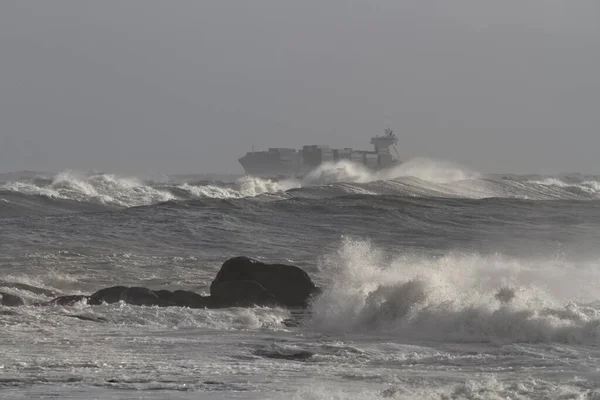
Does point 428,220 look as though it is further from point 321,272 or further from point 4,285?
point 4,285

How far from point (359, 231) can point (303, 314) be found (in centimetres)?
1478

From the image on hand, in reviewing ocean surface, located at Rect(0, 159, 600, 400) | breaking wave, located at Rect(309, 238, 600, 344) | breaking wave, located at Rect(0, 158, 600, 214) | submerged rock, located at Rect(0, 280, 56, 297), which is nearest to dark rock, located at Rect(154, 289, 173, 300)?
ocean surface, located at Rect(0, 159, 600, 400)

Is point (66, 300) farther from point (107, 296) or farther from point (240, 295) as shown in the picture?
point (240, 295)

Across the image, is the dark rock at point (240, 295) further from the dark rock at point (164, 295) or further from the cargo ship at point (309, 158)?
the cargo ship at point (309, 158)

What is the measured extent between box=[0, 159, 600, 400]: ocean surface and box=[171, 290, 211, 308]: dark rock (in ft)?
1.74

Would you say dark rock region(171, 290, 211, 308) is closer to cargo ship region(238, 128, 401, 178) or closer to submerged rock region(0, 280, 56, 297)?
submerged rock region(0, 280, 56, 297)

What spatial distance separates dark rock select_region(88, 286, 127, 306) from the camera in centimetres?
1428

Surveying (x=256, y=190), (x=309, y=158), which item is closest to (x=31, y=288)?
(x=256, y=190)

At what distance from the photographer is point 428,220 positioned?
33.4m

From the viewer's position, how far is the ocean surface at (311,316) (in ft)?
29.8

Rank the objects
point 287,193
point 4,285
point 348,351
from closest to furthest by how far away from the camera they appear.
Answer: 1. point 348,351
2. point 4,285
3. point 287,193

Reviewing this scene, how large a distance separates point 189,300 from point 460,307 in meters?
3.83

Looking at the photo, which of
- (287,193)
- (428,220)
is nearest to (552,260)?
(428,220)

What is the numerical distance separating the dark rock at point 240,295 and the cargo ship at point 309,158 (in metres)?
94.6
